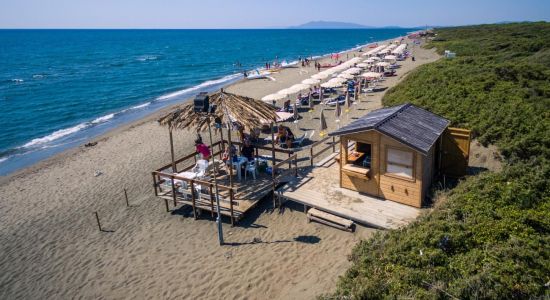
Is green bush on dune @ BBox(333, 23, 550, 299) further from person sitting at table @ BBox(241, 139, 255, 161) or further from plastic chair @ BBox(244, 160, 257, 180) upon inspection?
person sitting at table @ BBox(241, 139, 255, 161)

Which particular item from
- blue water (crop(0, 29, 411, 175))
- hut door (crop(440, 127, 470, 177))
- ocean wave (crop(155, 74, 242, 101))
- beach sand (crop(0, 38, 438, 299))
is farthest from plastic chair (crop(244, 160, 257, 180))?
ocean wave (crop(155, 74, 242, 101))

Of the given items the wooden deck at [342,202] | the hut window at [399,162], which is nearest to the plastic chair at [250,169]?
the wooden deck at [342,202]

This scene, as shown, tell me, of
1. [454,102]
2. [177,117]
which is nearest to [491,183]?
[454,102]

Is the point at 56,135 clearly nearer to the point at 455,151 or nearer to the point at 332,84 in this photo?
the point at 332,84

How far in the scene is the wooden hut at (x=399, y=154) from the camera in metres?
9.52

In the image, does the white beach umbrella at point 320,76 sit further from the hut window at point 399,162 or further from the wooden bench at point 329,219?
the wooden bench at point 329,219

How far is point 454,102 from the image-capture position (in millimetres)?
16109

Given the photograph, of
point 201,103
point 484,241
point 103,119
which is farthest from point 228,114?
point 103,119

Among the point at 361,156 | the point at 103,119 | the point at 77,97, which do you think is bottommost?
the point at 103,119

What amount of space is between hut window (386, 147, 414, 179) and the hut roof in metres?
0.44

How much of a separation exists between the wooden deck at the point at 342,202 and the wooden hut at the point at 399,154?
1.04ft

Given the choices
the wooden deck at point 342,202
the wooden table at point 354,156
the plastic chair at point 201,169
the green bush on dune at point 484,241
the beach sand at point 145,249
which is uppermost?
the wooden table at point 354,156

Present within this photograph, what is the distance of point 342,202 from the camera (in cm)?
1034

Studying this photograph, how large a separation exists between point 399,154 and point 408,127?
104 centimetres
